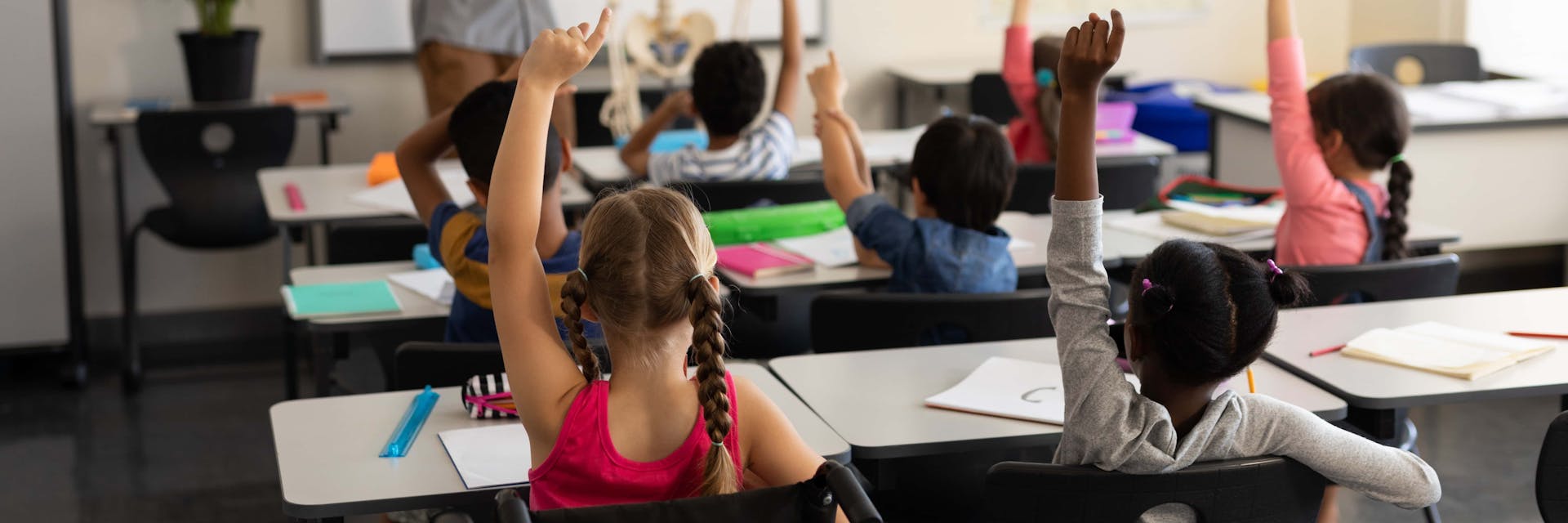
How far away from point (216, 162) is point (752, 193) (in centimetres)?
172

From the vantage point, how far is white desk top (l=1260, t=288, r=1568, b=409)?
6.54 ft

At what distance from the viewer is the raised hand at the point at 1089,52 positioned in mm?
1458

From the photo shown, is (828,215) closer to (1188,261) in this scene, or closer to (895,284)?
(895,284)

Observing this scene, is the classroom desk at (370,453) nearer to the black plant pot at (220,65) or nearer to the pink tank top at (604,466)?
the pink tank top at (604,466)

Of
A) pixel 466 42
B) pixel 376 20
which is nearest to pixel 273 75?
pixel 376 20

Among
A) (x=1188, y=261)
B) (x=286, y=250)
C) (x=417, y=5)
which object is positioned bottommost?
(x=286, y=250)

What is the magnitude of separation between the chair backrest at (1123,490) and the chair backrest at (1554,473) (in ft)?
1.26

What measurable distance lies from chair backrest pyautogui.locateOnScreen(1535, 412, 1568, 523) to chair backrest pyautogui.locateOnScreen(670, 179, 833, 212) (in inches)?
80.5

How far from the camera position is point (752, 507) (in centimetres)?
140

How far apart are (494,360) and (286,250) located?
6.98 ft

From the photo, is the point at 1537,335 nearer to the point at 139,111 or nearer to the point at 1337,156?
the point at 1337,156

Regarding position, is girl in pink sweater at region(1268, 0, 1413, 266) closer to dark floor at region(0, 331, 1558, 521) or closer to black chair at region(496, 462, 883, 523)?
dark floor at region(0, 331, 1558, 521)

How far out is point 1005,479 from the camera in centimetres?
148

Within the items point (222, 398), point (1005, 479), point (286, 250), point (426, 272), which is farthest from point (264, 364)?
point (1005, 479)
